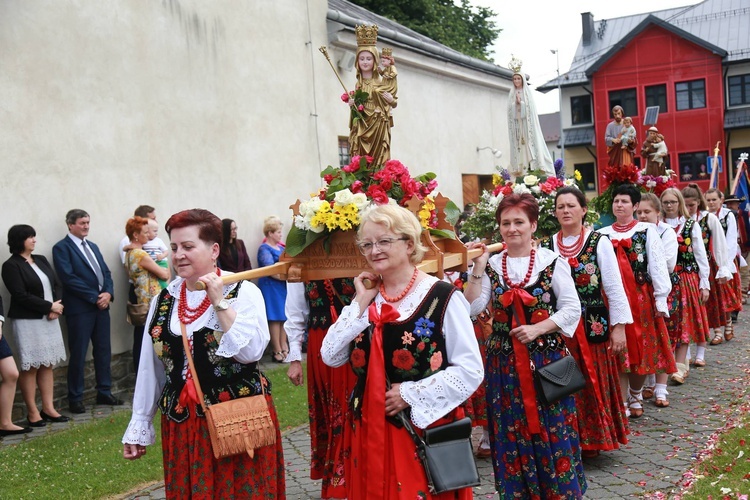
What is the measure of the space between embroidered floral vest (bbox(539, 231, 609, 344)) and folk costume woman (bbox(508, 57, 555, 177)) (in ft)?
12.2

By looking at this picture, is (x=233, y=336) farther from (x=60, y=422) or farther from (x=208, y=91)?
(x=208, y=91)

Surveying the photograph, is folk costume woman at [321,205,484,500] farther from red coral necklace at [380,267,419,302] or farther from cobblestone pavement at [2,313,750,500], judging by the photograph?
cobblestone pavement at [2,313,750,500]

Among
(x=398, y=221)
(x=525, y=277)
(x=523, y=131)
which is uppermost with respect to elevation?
(x=523, y=131)

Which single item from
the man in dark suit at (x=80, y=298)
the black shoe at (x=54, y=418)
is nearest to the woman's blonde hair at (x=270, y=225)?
the man in dark suit at (x=80, y=298)

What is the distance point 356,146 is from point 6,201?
15.9 feet

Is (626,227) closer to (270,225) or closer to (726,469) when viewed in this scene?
(726,469)

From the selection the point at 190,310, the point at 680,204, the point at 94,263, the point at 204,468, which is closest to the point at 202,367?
the point at 190,310

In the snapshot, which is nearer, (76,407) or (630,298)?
(630,298)

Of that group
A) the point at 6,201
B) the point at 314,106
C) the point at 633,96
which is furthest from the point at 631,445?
the point at 633,96

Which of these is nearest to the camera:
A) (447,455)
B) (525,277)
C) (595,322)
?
(447,455)

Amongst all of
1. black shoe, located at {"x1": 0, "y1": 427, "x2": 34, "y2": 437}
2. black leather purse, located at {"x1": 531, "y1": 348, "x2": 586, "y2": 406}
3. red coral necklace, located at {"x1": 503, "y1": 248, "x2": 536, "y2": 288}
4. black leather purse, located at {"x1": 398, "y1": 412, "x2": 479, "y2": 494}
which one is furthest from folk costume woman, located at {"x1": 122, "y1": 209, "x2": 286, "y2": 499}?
black shoe, located at {"x1": 0, "y1": 427, "x2": 34, "y2": 437}

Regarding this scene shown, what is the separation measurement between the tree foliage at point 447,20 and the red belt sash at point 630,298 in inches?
810

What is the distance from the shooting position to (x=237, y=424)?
4.13m

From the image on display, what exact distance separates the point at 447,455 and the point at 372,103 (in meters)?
3.30
